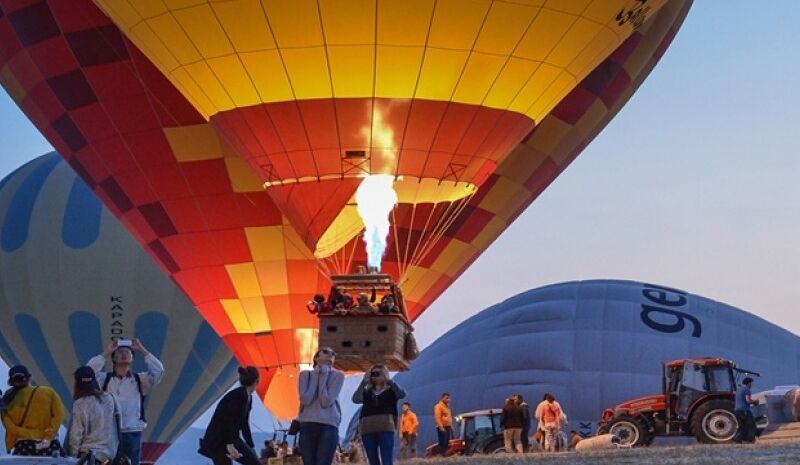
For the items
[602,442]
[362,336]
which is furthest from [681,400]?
[362,336]

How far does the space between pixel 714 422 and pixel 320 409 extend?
296 inches

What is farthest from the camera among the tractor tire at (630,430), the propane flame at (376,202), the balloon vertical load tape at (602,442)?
the tractor tire at (630,430)

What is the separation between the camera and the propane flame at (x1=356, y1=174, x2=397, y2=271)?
44.1ft

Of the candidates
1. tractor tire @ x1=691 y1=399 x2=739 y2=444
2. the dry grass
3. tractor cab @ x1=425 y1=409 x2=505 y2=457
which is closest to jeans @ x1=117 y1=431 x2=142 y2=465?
the dry grass

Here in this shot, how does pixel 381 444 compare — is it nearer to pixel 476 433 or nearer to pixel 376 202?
pixel 376 202

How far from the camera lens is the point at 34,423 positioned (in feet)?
25.3

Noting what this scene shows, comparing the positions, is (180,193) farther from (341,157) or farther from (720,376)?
(720,376)

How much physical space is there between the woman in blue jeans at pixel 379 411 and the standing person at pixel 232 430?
2.81ft

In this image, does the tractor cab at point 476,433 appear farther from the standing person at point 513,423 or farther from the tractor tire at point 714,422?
the tractor tire at point 714,422

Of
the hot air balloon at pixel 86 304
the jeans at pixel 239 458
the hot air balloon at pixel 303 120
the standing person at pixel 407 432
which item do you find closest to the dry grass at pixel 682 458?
the jeans at pixel 239 458

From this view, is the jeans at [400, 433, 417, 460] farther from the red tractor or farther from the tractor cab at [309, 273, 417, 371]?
the tractor cab at [309, 273, 417, 371]

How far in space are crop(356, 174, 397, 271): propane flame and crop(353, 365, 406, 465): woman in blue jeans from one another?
4573mm

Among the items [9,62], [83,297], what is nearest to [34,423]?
[9,62]

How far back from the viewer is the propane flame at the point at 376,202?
13438 millimetres
